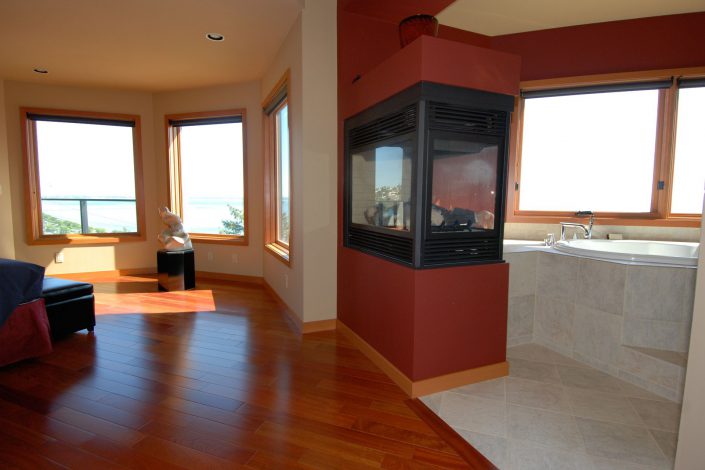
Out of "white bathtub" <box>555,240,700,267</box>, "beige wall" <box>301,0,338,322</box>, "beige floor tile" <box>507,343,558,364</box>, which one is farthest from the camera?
"beige wall" <box>301,0,338,322</box>

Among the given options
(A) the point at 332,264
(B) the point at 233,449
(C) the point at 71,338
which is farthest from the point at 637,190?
(C) the point at 71,338

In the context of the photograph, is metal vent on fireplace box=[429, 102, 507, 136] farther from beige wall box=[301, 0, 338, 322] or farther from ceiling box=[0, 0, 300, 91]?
ceiling box=[0, 0, 300, 91]

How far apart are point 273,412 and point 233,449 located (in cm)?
32

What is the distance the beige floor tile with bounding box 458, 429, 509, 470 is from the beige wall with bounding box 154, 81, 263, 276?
377cm

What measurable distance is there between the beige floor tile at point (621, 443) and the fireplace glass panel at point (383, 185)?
4.40 ft

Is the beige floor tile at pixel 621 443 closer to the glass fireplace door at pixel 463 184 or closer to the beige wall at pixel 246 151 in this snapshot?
the glass fireplace door at pixel 463 184

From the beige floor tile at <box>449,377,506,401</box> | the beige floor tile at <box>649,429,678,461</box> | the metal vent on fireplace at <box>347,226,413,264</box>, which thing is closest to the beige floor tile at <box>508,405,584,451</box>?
the beige floor tile at <box>449,377,506,401</box>

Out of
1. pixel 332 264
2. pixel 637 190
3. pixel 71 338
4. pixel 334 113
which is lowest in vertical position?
pixel 71 338

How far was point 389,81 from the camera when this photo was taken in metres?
2.35

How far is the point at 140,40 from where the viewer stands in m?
3.53

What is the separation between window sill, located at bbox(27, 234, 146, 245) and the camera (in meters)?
4.98

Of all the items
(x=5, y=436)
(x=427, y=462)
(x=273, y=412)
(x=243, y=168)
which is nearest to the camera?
(x=427, y=462)

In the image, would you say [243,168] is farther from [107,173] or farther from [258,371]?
[258,371]

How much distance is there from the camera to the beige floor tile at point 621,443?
1.63 m
